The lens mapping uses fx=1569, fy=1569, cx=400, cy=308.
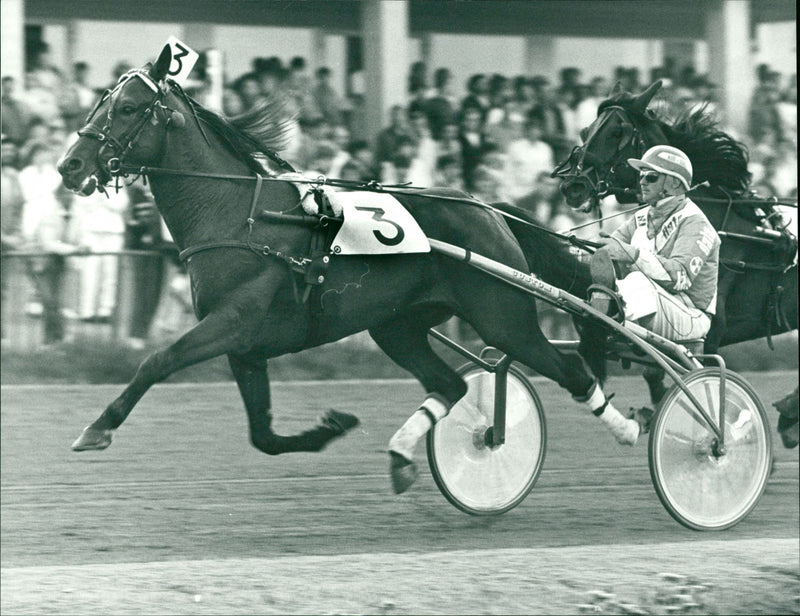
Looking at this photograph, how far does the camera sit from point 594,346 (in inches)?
185

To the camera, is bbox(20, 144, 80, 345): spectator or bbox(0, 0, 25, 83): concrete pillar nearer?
bbox(0, 0, 25, 83): concrete pillar

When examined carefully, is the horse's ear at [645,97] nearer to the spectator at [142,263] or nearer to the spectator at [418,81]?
the spectator at [418,81]

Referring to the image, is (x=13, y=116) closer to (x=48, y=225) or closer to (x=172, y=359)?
(x=48, y=225)

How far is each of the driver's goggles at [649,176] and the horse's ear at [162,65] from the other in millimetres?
1339

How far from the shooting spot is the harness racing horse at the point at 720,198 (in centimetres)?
429

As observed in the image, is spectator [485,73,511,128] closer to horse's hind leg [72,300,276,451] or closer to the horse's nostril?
horse's hind leg [72,300,276,451]

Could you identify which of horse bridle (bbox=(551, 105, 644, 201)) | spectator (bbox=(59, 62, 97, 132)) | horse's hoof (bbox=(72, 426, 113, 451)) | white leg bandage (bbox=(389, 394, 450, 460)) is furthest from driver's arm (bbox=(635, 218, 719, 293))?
spectator (bbox=(59, 62, 97, 132))

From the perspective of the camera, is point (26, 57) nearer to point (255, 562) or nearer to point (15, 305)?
point (255, 562)

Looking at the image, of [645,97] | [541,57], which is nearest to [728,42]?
[645,97]

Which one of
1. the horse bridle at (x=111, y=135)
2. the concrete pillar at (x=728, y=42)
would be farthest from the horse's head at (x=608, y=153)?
the horse bridle at (x=111, y=135)

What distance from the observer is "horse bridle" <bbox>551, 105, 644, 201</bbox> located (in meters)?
4.25

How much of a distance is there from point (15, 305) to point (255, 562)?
130 inches

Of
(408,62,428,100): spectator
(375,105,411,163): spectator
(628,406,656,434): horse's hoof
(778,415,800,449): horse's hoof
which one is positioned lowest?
(778,415,800,449): horse's hoof

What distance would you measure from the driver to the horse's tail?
149 mm
